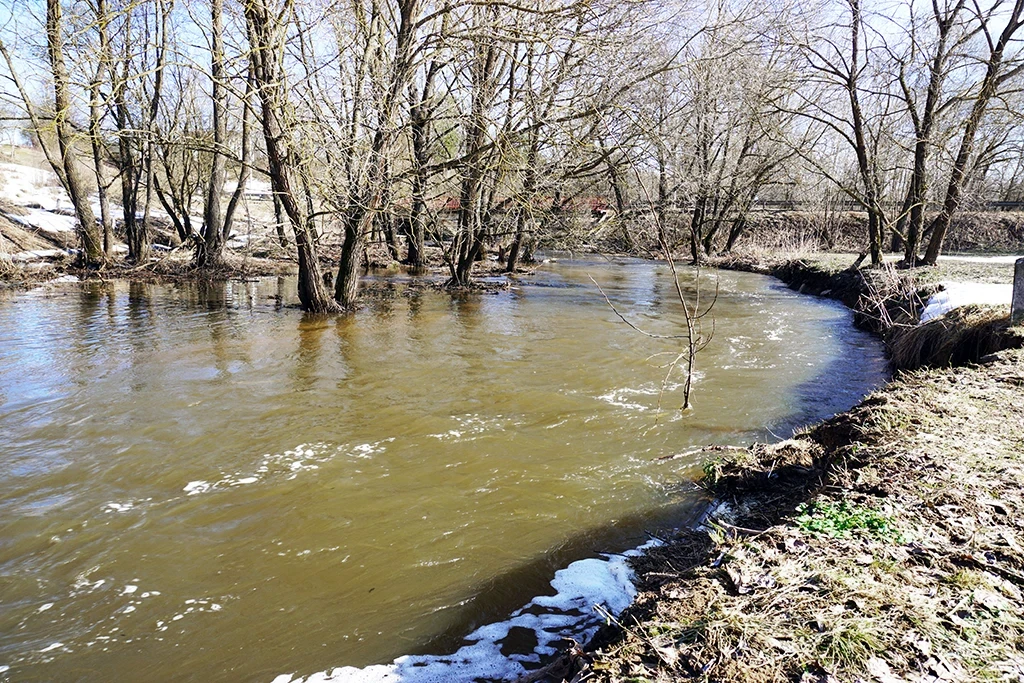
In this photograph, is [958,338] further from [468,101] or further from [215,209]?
→ [215,209]

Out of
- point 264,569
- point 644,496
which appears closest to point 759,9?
point 644,496

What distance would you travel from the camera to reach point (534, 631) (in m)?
3.14

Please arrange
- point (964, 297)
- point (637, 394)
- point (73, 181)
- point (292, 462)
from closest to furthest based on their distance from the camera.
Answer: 1. point (292, 462)
2. point (637, 394)
3. point (964, 297)
4. point (73, 181)

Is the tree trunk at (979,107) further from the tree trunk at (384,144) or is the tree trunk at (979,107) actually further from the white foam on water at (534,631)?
the white foam on water at (534,631)

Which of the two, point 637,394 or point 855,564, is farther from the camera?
point 637,394

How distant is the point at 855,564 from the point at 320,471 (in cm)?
Answer: 378

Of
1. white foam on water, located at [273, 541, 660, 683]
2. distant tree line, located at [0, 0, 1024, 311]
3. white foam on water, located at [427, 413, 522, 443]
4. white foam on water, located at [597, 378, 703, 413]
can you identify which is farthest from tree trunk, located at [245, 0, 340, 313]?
white foam on water, located at [273, 541, 660, 683]

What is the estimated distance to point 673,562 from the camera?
11.4 ft

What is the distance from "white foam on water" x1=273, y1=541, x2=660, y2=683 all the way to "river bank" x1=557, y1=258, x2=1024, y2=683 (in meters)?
0.17

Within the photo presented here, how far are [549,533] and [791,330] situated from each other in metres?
9.04

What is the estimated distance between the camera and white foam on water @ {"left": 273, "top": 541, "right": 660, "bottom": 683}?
2.82 meters

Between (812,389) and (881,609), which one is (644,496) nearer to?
(881,609)

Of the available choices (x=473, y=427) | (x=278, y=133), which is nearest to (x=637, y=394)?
(x=473, y=427)

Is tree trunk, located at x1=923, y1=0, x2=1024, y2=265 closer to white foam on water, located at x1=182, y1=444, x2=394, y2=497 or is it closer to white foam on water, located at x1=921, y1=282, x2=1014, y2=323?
white foam on water, located at x1=921, y1=282, x2=1014, y2=323
